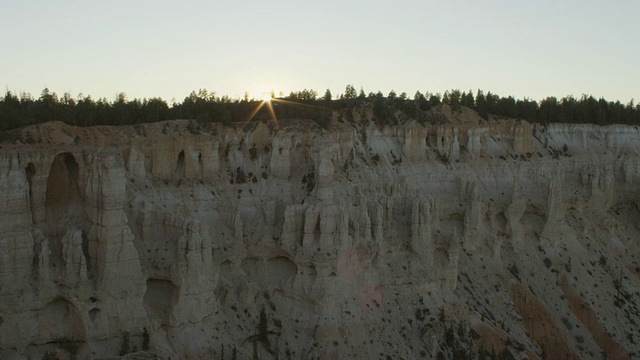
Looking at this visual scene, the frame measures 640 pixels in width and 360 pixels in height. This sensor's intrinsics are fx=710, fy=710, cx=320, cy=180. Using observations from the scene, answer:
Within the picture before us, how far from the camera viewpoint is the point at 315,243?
49.8 meters

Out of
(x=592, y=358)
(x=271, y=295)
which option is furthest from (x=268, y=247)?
(x=592, y=358)

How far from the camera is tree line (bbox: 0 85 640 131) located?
49209 millimetres

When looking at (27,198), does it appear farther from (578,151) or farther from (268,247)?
(578,151)

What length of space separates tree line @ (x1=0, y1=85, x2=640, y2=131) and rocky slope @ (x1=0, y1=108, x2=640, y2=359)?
2201 mm

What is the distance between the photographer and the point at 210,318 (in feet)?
146

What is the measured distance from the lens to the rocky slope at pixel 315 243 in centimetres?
3938

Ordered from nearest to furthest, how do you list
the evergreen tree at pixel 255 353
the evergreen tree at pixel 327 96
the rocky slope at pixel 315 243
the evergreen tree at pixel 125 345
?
the evergreen tree at pixel 125 345
the rocky slope at pixel 315 243
the evergreen tree at pixel 255 353
the evergreen tree at pixel 327 96

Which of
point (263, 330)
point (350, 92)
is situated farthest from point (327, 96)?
point (263, 330)

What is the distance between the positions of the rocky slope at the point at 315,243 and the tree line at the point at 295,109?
220 centimetres

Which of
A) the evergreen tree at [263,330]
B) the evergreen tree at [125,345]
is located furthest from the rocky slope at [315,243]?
the evergreen tree at [125,345]

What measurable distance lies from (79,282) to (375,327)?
20.8 meters

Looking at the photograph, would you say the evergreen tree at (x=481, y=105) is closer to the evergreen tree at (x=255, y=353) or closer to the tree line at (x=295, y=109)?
the tree line at (x=295, y=109)

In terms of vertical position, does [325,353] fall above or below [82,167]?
below

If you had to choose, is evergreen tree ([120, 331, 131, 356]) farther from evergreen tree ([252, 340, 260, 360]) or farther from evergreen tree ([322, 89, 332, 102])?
evergreen tree ([322, 89, 332, 102])
